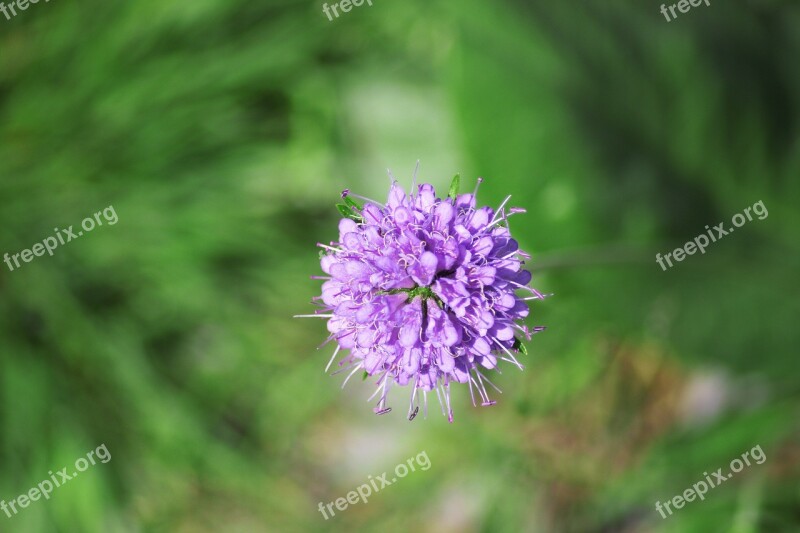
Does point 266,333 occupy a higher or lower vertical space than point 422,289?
higher

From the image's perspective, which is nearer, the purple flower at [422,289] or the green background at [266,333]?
the purple flower at [422,289]

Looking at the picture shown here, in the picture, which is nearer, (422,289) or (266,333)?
(422,289)

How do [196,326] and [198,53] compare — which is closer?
[198,53]

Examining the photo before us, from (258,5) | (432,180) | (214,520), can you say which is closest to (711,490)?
(432,180)

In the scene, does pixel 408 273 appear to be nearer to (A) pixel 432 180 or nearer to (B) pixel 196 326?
(A) pixel 432 180

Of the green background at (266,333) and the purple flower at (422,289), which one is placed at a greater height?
the green background at (266,333)
